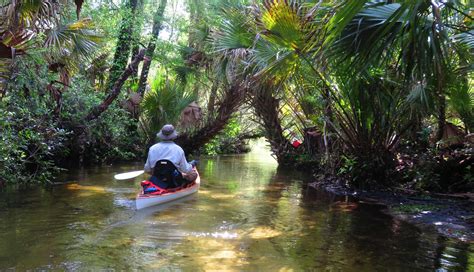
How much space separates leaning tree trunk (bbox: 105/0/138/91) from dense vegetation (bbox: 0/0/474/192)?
0.19ft

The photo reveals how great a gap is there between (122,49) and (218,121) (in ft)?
15.1

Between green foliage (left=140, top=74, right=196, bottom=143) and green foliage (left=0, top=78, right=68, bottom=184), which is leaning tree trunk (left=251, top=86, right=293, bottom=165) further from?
green foliage (left=0, top=78, right=68, bottom=184)

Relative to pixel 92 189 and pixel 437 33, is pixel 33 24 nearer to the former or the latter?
pixel 92 189

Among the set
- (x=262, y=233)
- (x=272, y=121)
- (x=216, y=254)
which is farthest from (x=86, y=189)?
(x=272, y=121)

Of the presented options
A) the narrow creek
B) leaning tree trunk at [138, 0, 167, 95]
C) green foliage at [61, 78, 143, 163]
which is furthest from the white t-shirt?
leaning tree trunk at [138, 0, 167, 95]

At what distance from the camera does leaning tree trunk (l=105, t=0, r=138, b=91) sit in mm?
16984

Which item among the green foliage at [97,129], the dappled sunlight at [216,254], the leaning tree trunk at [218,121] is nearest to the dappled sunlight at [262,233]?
the dappled sunlight at [216,254]

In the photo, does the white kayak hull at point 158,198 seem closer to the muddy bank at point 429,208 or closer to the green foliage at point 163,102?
the muddy bank at point 429,208

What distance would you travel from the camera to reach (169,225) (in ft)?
24.2

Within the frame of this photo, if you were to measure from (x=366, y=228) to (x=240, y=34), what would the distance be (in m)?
7.57

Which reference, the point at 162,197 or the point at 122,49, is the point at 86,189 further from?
the point at 122,49

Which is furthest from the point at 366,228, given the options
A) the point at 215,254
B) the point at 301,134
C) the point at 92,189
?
the point at 301,134

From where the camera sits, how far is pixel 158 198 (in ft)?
29.3

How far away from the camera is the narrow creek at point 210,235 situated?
536 cm
